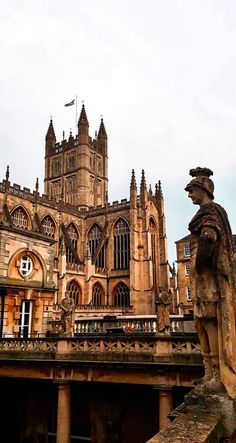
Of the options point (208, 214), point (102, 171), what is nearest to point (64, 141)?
point (102, 171)

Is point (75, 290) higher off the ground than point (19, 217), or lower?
lower

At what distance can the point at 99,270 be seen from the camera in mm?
49906

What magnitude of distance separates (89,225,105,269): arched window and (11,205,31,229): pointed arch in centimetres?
1221

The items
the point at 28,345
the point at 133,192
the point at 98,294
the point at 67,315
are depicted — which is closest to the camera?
the point at 67,315

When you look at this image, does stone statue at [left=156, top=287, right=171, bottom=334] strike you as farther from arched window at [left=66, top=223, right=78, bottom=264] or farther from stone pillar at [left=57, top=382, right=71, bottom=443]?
arched window at [left=66, top=223, right=78, bottom=264]

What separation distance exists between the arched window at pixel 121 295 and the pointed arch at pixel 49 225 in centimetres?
1134

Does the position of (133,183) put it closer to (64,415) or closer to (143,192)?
(143,192)

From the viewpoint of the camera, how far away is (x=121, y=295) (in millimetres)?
49156

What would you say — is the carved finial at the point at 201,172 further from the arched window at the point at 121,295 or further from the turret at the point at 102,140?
the turret at the point at 102,140

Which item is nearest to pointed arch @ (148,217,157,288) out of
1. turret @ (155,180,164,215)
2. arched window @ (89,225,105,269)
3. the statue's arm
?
turret @ (155,180,164,215)

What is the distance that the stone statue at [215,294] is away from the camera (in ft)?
11.5

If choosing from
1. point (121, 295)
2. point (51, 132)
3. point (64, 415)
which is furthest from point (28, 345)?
point (51, 132)

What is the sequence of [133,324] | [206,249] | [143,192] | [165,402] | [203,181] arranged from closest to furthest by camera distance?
[206,249], [203,181], [165,402], [133,324], [143,192]

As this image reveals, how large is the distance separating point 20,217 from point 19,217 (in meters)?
0.18
